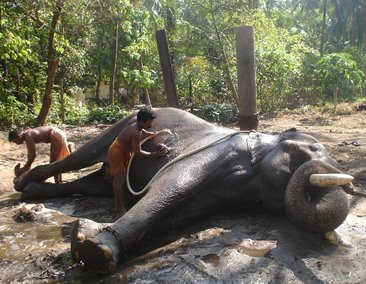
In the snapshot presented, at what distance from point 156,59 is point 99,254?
18739 millimetres

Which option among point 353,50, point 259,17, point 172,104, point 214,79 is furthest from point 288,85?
point 172,104

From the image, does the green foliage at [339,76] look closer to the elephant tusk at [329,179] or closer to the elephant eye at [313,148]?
the elephant eye at [313,148]

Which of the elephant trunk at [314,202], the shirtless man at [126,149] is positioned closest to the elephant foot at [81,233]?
the shirtless man at [126,149]

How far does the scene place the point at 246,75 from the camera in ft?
21.1

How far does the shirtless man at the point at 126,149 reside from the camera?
4.84 m

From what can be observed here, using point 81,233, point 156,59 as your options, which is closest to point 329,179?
point 81,233

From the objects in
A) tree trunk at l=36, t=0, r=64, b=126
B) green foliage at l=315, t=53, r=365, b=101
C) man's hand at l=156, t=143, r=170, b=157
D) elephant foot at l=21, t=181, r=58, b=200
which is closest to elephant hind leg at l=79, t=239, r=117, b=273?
man's hand at l=156, t=143, r=170, b=157

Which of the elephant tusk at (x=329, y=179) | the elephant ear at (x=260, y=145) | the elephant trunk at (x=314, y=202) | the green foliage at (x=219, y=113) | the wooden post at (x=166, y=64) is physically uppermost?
the wooden post at (x=166, y=64)

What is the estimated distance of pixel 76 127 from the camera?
14.3m

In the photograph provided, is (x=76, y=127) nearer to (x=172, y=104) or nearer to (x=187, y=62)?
(x=187, y=62)

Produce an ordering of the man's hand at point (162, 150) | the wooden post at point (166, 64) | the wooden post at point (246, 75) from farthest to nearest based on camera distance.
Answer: the wooden post at point (166, 64)
the wooden post at point (246, 75)
the man's hand at point (162, 150)

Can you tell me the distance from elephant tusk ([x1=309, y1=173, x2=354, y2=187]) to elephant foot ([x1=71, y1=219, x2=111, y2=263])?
1.75 metres

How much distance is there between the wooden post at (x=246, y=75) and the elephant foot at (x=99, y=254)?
142 inches

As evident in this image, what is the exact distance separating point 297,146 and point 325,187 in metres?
0.60
